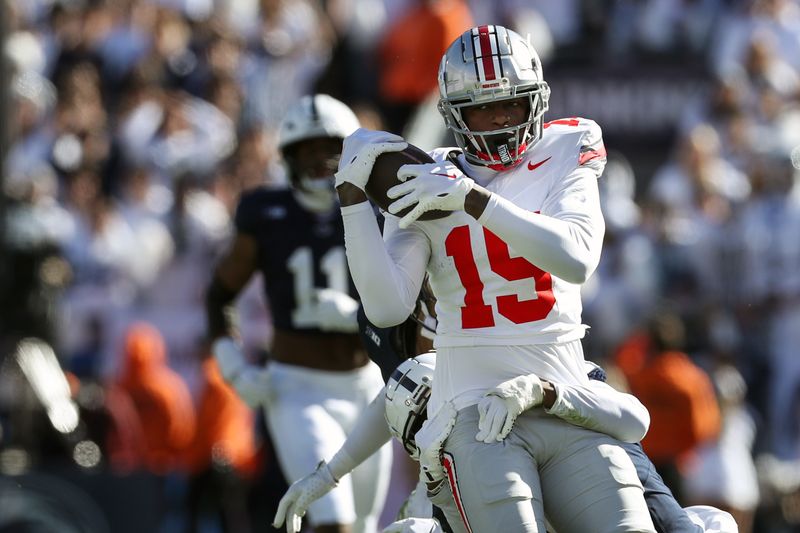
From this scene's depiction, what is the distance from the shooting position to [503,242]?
4539mm

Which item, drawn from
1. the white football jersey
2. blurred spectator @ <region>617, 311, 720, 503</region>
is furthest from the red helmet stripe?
blurred spectator @ <region>617, 311, 720, 503</region>

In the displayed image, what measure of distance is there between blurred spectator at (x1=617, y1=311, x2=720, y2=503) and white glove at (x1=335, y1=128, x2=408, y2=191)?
5189 mm

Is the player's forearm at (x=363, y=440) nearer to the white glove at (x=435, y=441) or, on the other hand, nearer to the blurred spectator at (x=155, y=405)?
the white glove at (x=435, y=441)

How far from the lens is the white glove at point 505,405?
172 inches

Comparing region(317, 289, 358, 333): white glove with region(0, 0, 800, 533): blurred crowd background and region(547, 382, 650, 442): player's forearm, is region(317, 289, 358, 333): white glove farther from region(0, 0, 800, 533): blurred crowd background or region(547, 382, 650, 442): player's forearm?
region(0, 0, 800, 533): blurred crowd background

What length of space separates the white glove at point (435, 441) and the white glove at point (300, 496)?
0.58 m

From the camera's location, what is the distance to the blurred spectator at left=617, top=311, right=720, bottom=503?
31.1 ft

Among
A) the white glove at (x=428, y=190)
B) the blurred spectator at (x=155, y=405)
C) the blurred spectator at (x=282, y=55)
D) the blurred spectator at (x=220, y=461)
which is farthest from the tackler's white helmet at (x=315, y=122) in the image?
the blurred spectator at (x=282, y=55)

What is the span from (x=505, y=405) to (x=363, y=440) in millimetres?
838

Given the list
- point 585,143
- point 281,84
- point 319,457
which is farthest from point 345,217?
point 281,84

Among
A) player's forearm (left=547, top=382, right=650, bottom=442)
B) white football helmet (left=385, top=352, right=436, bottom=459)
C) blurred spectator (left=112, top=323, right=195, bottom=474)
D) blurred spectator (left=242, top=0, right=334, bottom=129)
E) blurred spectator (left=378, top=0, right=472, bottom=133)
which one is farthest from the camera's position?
blurred spectator (left=242, top=0, right=334, bottom=129)

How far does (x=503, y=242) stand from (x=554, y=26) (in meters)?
7.96

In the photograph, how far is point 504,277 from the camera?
4.54m

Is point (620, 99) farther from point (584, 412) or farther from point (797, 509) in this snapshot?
point (584, 412)
